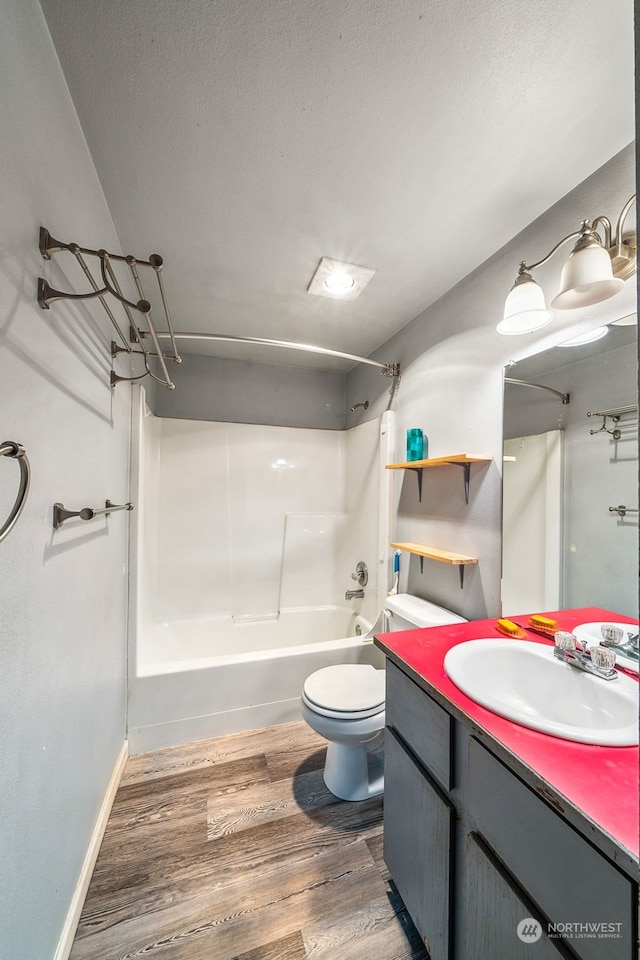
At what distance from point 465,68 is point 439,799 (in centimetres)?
185

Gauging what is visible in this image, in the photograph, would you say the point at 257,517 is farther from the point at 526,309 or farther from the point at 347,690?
the point at 526,309

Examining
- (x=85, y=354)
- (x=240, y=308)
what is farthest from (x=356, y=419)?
(x=85, y=354)

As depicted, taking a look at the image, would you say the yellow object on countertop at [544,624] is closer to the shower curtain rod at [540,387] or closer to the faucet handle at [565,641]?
the faucet handle at [565,641]

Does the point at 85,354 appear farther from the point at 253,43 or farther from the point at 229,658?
the point at 229,658

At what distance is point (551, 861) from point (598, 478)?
92 cm

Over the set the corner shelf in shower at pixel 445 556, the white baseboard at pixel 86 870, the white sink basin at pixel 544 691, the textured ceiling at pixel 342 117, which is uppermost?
the textured ceiling at pixel 342 117

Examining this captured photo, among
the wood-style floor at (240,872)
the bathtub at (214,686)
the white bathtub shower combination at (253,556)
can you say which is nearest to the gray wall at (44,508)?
the wood-style floor at (240,872)

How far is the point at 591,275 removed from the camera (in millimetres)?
971

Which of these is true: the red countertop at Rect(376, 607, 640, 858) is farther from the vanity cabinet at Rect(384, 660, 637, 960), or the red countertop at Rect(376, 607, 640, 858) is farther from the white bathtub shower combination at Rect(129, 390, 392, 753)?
the white bathtub shower combination at Rect(129, 390, 392, 753)

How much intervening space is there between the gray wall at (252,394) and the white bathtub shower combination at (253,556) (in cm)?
11

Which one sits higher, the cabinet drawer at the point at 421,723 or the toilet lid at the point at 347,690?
the cabinet drawer at the point at 421,723

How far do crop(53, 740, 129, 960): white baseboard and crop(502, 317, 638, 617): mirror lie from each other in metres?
1.69

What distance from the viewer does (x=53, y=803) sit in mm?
878

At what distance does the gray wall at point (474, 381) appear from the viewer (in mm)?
Answer: 1170
